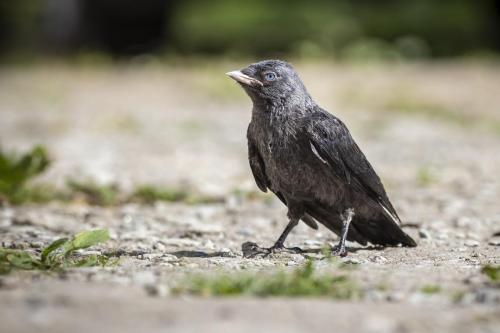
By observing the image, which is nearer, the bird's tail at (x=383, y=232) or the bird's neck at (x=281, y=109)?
the bird's neck at (x=281, y=109)

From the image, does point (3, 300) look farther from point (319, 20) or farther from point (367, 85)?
point (319, 20)

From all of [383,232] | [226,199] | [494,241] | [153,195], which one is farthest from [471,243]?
[153,195]

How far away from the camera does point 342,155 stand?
5.66 m

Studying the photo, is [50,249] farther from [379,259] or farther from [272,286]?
[379,259]

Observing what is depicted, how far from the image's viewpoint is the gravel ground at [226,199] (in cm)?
362

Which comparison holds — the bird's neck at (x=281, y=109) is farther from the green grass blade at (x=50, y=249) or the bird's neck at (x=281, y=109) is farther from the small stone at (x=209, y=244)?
the green grass blade at (x=50, y=249)

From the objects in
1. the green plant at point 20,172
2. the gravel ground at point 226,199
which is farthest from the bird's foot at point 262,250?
the green plant at point 20,172

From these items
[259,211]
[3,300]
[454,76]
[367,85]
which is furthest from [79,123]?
[3,300]

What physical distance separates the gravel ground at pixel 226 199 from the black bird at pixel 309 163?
24 centimetres

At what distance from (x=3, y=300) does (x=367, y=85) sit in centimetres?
1189

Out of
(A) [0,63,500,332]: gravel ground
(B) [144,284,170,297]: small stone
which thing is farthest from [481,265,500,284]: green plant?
(B) [144,284,170,297]: small stone

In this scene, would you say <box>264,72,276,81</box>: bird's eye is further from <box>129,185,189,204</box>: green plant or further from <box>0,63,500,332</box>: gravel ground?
<box>129,185,189,204</box>: green plant

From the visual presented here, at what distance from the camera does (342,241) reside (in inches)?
223

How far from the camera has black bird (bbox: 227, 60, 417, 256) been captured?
5.56 metres
